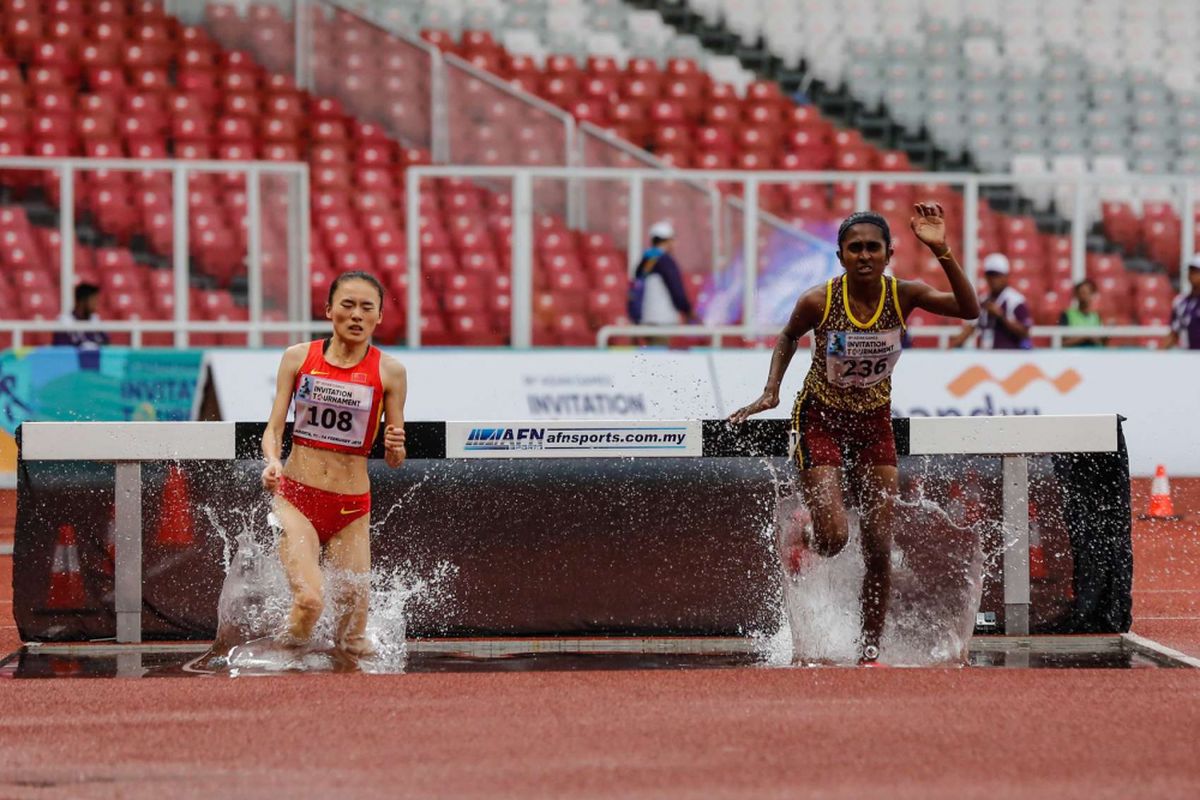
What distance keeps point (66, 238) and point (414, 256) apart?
322 cm

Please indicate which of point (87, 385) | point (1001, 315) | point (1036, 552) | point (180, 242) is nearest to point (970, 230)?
point (1001, 315)

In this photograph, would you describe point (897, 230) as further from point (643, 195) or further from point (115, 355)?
point (115, 355)

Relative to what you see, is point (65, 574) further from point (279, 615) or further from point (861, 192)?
point (861, 192)

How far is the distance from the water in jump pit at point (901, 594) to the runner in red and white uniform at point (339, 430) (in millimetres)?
1913

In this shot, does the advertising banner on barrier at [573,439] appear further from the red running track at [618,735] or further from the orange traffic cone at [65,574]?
the orange traffic cone at [65,574]

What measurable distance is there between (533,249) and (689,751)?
12513 mm

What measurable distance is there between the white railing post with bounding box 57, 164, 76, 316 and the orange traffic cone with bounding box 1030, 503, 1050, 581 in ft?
37.0

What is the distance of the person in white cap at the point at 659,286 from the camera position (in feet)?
59.8

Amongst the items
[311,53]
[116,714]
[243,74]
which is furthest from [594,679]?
[243,74]

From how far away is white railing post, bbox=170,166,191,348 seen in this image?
1755 cm

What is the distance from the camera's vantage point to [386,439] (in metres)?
7.73

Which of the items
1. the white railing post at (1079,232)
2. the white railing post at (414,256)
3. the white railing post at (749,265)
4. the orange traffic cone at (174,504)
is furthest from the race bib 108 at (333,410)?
the white railing post at (1079,232)

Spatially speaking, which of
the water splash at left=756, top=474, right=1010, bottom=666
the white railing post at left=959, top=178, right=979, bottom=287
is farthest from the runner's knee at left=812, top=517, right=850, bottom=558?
the white railing post at left=959, top=178, right=979, bottom=287

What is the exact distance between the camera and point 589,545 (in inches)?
350
